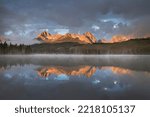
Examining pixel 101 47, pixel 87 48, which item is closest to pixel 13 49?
pixel 87 48

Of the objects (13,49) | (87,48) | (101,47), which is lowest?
(13,49)

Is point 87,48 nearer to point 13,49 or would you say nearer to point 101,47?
point 101,47

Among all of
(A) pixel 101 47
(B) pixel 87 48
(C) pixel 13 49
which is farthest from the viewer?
(A) pixel 101 47

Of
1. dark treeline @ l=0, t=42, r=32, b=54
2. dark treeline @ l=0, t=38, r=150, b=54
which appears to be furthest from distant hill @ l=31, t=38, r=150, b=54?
dark treeline @ l=0, t=42, r=32, b=54

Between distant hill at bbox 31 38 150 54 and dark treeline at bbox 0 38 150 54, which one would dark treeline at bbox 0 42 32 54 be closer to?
dark treeline at bbox 0 38 150 54

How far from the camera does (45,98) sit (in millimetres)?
6734

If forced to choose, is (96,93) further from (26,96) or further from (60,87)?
(26,96)

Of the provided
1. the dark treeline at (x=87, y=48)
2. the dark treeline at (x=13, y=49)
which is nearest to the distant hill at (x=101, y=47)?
the dark treeline at (x=87, y=48)

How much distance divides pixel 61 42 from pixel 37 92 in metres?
121

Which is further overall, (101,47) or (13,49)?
(101,47)

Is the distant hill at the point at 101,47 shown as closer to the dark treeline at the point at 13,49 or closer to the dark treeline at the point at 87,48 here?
the dark treeline at the point at 87,48

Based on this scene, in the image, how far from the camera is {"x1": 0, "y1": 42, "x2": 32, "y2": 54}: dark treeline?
6253 cm

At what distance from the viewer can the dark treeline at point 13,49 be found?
62.5m

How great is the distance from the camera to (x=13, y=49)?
65125 mm
